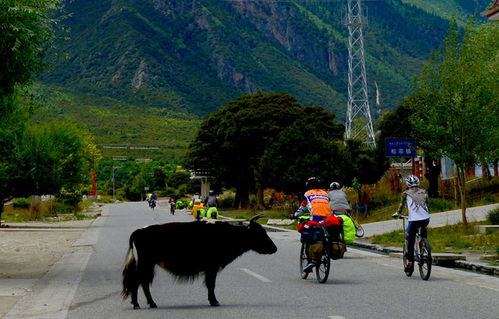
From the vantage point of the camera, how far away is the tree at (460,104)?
1040 inches

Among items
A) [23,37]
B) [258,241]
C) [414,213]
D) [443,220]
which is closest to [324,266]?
[414,213]

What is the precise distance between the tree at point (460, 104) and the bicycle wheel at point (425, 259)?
1186 cm

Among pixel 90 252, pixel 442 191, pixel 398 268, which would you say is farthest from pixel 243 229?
Answer: pixel 442 191

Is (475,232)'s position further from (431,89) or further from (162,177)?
(162,177)

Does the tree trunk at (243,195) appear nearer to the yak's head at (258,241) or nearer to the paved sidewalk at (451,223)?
→ the paved sidewalk at (451,223)

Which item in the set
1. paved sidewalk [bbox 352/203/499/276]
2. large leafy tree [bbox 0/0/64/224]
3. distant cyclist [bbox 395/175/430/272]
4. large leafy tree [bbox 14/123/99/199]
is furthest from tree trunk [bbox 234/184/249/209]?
distant cyclist [bbox 395/175/430/272]

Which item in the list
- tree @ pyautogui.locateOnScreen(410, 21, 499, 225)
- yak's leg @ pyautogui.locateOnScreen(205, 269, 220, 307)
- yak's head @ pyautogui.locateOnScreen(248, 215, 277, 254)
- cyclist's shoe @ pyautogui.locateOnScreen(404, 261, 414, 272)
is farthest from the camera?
tree @ pyautogui.locateOnScreen(410, 21, 499, 225)

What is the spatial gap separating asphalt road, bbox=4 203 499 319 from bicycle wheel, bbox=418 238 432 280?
9.1 inches

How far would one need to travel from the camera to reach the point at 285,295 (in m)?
12.6

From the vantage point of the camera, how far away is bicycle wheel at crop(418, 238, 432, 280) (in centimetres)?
1429

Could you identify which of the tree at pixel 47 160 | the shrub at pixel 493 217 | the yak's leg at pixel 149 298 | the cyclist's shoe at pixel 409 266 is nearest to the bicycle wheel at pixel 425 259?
the cyclist's shoe at pixel 409 266

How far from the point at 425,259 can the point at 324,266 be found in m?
1.80

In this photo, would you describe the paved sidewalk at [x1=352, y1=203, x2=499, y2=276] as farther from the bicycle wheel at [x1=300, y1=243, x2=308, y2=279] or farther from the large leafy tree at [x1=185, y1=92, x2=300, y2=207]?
the large leafy tree at [x1=185, y1=92, x2=300, y2=207]

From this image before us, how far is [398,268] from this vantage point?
680 inches
